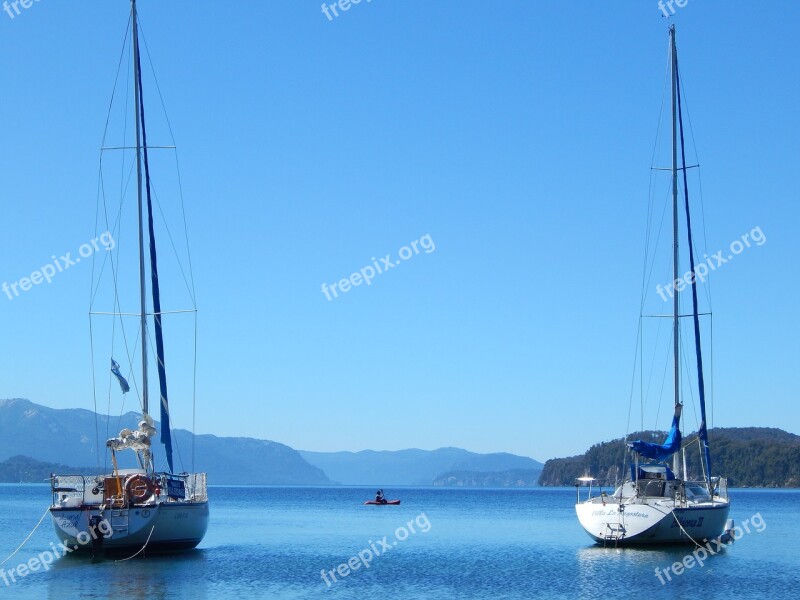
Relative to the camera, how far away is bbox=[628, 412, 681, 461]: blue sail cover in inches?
1886

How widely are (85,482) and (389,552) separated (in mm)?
15317

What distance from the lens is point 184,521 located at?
4419 cm

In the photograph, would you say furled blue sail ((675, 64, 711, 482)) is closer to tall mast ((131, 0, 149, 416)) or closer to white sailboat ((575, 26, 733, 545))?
white sailboat ((575, 26, 733, 545))

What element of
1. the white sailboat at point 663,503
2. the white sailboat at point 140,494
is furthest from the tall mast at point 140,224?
the white sailboat at point 663,503

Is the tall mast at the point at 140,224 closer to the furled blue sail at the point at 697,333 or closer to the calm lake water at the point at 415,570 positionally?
the calm lake water at the point at 415,570

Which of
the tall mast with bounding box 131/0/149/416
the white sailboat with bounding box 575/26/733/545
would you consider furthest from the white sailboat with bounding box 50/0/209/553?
the white sailboat with bounding box 575/26/733/545

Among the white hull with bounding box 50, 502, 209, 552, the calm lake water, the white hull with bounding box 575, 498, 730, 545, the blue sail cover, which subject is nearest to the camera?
the calm lake water

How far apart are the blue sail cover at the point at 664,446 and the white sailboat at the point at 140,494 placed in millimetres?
18542

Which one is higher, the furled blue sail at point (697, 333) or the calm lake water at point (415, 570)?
the furled blue sail at point (697, 333)

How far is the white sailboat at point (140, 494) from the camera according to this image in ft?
137

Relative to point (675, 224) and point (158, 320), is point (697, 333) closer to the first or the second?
point (675, 224)

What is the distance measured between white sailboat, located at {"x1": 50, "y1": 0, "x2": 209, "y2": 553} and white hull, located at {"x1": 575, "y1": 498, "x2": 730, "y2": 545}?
16422 mm

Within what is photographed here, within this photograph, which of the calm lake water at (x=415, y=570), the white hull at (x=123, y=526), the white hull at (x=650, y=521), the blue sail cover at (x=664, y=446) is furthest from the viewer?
the blue sail cover at (x=664, y=446)

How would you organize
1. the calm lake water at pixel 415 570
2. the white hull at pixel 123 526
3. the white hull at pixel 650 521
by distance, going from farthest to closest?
the white hull at pixel 650 521, the white hull at pixel 123 526, the calm lake water at pixel 415 570
